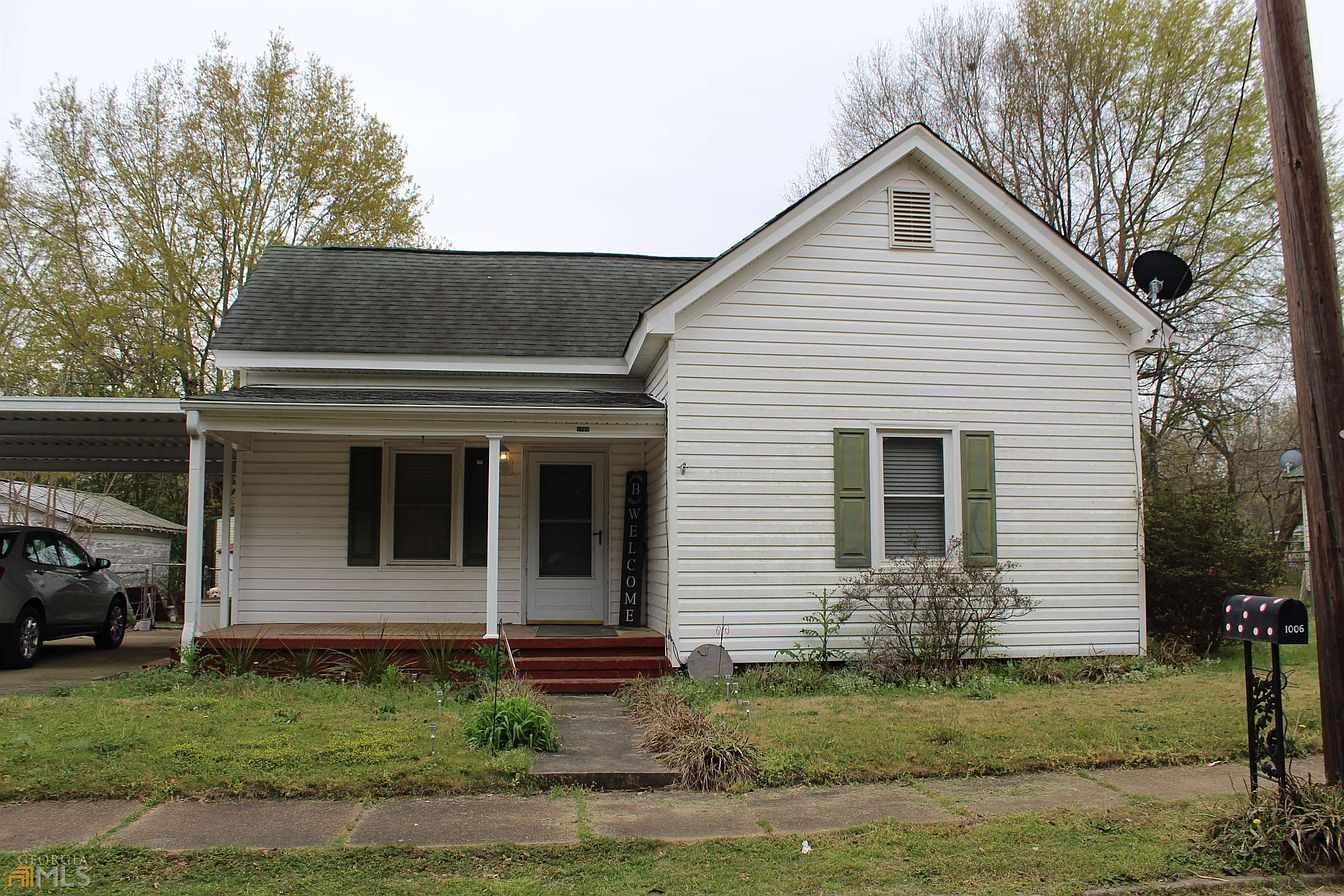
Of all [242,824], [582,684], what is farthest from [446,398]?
[242,824]

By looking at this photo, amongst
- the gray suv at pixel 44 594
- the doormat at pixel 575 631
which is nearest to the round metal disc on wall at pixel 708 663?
the doormat at pixel 575 631

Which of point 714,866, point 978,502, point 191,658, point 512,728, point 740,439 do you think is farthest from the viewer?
point 978,502

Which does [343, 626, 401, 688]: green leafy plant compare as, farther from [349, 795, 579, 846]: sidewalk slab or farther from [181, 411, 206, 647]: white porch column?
[349, 795, 579, 846]: sidewalk slab

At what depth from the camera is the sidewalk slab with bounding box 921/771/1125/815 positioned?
606cm

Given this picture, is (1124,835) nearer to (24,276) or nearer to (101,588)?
(101,588)

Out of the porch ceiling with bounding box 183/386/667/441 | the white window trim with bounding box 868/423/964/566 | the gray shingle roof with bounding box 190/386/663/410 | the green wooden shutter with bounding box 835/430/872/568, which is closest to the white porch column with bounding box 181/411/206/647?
the porch ceiling with bounding box 183/386/667/441

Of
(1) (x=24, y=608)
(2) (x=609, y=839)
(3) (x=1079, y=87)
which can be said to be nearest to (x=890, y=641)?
(2) (x=609, y=839)

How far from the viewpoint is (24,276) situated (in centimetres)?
2331

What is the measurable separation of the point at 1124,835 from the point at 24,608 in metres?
11.5

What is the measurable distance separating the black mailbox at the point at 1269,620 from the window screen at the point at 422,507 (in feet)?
28.9

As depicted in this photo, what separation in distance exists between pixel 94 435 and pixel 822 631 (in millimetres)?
9173

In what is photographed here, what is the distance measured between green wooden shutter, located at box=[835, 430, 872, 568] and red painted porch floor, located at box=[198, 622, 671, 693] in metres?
2.19

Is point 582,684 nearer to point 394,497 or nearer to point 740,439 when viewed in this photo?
point 740,439

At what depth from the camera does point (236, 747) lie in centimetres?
686
